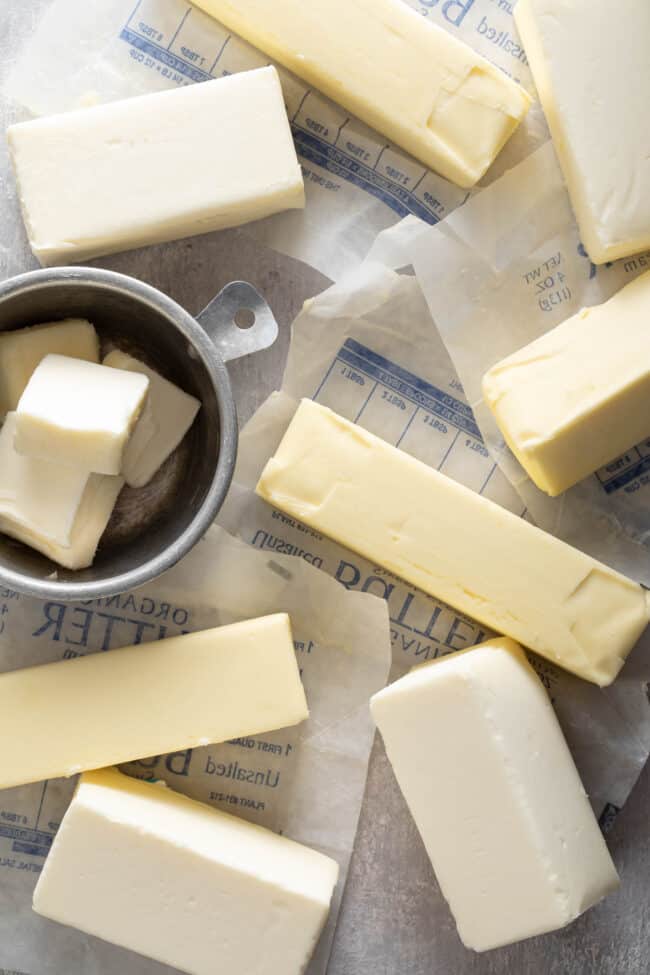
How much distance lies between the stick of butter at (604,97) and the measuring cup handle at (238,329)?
15.8 inches

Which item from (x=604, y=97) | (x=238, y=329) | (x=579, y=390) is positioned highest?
(x=604, y=97)

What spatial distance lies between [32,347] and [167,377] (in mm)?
169

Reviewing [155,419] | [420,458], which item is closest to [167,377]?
[155,419]

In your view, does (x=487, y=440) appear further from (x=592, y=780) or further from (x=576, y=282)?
(x=592, y=780)

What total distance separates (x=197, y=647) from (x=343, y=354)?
1.33 ft

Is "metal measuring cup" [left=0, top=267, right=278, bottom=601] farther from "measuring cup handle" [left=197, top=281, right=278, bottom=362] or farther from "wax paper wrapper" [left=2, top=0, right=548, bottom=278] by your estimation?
"wax paper wrapper" [left=2, top=0, right=548, bottom=278]

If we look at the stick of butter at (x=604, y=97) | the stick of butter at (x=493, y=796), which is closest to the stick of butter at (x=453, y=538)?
the stick of butter at (x=493, y=796)

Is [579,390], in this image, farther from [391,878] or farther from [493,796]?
[391,878]

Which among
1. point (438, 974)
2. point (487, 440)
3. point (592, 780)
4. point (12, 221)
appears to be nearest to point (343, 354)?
point (487, 440)

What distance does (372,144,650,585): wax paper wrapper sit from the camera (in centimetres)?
121

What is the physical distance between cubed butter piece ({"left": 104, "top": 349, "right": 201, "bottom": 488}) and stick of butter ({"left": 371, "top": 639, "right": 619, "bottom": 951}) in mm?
390

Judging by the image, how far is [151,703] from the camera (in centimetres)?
115

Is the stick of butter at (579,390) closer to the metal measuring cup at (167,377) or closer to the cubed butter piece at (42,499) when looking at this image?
the metal measuring cup at (167,377)

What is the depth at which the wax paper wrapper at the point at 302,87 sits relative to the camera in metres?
1.20
